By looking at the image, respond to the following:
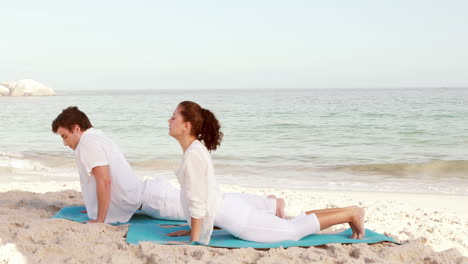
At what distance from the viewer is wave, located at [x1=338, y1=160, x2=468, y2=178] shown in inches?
408

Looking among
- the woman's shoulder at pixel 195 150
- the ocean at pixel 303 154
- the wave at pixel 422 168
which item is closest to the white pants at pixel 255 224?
the woman's shoulder at pixel 195 150

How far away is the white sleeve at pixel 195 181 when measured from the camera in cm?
374

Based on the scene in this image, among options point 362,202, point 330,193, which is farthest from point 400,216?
point 330,193

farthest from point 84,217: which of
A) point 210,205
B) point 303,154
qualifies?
point 303,154

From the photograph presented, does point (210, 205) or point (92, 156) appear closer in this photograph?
point (210, 205)

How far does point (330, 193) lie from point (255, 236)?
4.03 metres

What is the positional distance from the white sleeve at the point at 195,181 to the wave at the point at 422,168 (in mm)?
7364

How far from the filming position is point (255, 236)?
399 cm

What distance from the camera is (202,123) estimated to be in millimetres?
3809

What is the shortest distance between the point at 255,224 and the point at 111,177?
5.19 ft

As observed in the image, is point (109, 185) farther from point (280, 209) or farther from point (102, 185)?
point (280, 209)

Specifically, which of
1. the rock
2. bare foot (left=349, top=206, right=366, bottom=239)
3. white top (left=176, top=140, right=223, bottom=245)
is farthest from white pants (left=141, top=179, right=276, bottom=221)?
the rock

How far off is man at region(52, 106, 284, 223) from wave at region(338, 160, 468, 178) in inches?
256

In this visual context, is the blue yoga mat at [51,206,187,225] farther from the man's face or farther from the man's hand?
the man's face
